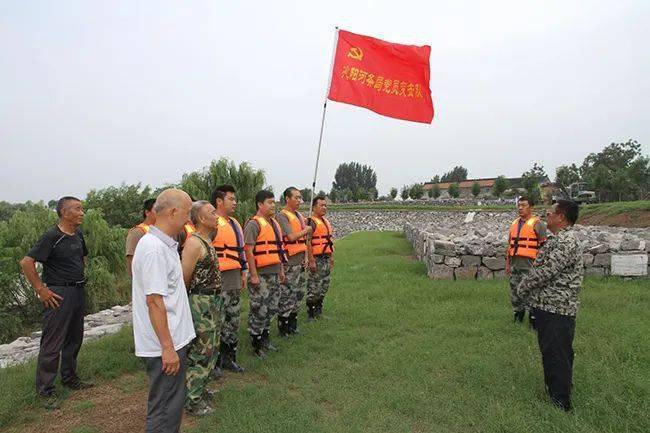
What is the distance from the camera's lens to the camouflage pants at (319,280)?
6.65m

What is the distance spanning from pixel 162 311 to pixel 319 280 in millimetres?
4264

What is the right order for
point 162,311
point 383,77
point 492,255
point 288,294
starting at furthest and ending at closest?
point 492,255
point 383,77
point 288,294
point 162,311

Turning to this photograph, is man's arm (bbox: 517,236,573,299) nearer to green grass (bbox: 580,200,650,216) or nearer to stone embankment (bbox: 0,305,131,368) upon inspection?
stone embankment (bbox: 0,305,131,368)

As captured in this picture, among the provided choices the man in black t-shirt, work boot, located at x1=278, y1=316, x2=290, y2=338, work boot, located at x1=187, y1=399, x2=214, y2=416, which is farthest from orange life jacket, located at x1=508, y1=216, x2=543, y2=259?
the man in black t-shirt

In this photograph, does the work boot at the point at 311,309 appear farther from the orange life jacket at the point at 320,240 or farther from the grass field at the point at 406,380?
the orange life jacket at the point at 320,240

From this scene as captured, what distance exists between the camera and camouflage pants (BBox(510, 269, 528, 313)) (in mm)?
6134

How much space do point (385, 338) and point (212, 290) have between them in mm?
2915

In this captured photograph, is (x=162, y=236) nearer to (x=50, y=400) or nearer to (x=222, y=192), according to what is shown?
(x=222, y=192)

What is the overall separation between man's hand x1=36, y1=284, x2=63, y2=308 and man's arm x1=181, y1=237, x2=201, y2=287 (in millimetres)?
1529

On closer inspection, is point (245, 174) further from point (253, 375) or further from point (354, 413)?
point (354, 413)

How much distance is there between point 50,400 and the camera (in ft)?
12.7

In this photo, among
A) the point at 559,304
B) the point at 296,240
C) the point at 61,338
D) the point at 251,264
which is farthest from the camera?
the point at 296,240

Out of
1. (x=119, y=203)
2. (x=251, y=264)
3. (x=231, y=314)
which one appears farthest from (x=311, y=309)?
(x=119, y=203)

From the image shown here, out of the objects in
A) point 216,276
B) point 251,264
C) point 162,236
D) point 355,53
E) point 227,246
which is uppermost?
point 355,53
